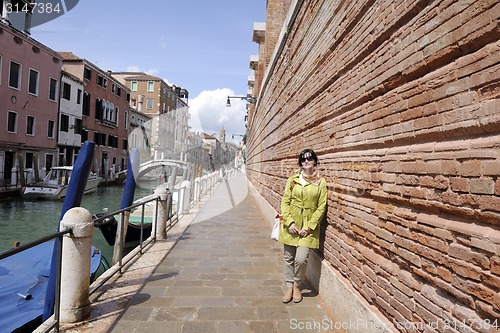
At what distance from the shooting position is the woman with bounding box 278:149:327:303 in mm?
3865

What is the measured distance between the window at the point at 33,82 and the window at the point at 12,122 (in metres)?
2.44

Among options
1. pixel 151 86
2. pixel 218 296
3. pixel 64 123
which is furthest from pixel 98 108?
pixel 218 296

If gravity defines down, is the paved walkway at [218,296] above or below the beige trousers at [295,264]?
below

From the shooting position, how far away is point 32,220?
17203mm

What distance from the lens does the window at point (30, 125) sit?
24.3 meters

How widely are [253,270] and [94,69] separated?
34.6 metres

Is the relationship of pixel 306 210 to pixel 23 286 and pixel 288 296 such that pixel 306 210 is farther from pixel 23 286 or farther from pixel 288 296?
pixel 23 286

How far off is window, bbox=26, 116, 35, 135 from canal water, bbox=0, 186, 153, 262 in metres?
5.58

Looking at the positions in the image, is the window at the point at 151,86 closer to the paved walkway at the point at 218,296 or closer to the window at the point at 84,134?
the window at the point at 84,134

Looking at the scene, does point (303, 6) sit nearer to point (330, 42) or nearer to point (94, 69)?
point (330, 42)

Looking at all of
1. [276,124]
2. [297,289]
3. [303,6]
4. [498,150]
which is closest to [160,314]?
[297,289]

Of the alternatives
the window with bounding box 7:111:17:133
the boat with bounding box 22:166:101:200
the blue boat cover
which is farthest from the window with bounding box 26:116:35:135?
the blue boat cover

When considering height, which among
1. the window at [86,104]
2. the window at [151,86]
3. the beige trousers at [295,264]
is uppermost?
the window at [151,86]

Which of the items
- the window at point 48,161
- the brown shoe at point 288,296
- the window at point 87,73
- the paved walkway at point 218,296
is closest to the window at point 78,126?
the window at point 48,161
